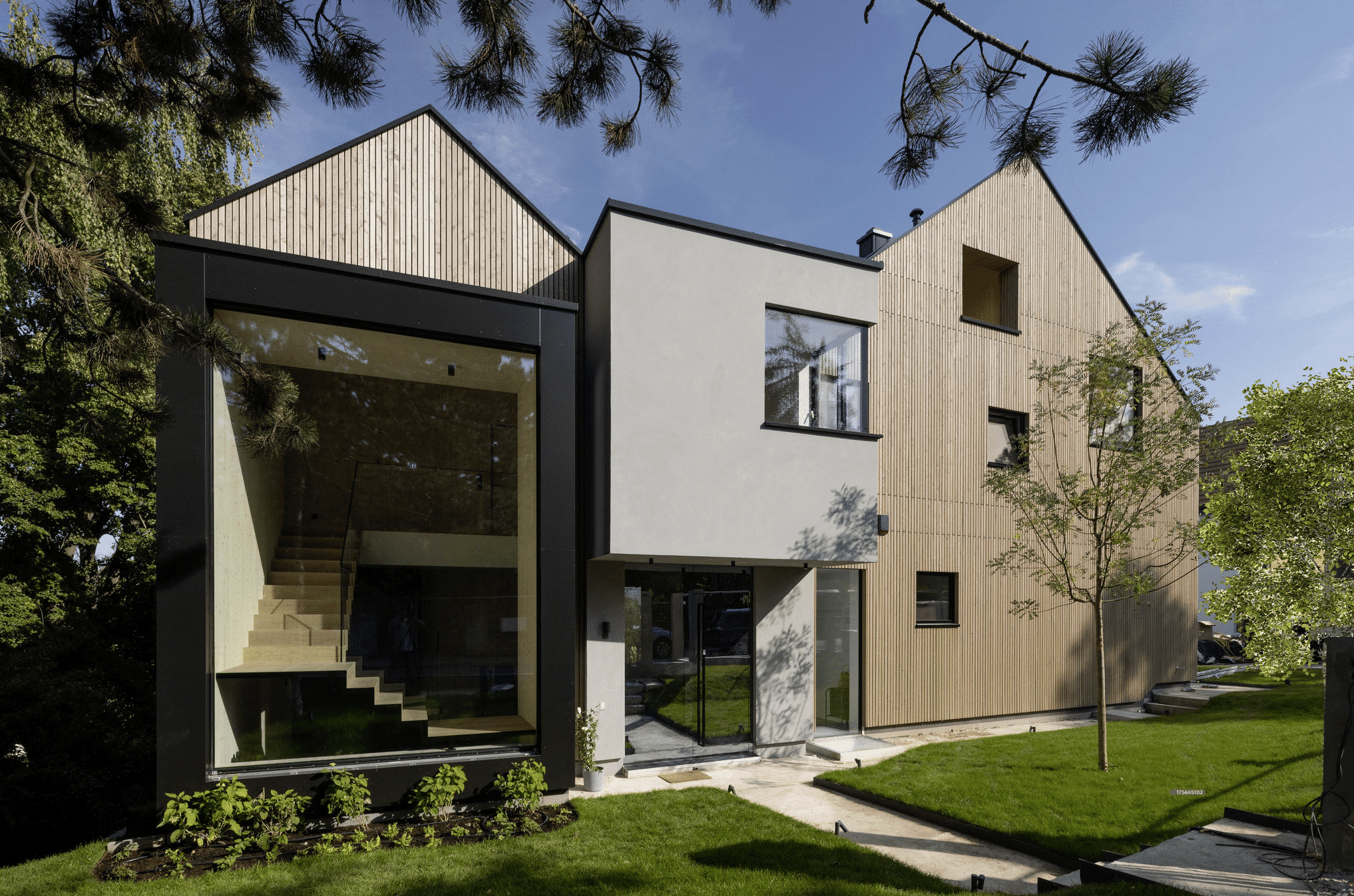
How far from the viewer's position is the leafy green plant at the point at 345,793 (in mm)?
5805

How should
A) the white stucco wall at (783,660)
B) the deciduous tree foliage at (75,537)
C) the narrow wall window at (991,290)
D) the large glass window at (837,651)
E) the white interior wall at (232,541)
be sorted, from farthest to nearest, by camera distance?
the narrow wall window at (991,290)
the large glass window at (837,651)
the white stucco wall at (783,660)
the deciduous tree foliage at (75,537)
the white interior wall at (232,541)

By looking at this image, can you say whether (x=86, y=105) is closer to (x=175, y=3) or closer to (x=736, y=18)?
(x=175, y=3)

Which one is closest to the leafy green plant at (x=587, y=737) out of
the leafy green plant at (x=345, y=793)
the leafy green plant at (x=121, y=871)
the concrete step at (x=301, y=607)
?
the leafy green plant at (x=345, y=793)

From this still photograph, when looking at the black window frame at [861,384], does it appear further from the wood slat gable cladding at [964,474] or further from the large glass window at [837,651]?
the large glass window at [837,651]

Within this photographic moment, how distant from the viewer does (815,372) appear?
868 centimetres

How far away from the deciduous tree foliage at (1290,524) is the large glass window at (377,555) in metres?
8.51

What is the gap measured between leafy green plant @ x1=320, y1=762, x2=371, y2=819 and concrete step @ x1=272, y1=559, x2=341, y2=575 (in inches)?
96.9

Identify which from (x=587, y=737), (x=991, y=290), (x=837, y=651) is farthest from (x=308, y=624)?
(x=991, y=290)

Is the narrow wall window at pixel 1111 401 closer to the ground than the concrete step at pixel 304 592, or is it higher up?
higher up

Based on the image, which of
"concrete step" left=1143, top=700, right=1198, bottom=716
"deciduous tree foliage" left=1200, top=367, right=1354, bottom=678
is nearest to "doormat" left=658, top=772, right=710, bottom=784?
"deciduous tree foliage" left=1200, top=367, right=1354, bottom=678

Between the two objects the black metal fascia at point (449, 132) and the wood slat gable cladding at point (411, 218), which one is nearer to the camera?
the black metal fascia at point (449, 132)

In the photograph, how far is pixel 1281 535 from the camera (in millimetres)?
8758

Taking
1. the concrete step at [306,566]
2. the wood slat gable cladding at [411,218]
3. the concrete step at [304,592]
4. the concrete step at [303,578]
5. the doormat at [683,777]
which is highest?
the wood slat gable cladding at [411,218]

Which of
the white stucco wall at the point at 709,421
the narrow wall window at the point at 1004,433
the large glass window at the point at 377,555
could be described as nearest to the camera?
the large glass window at the point at 377,555
